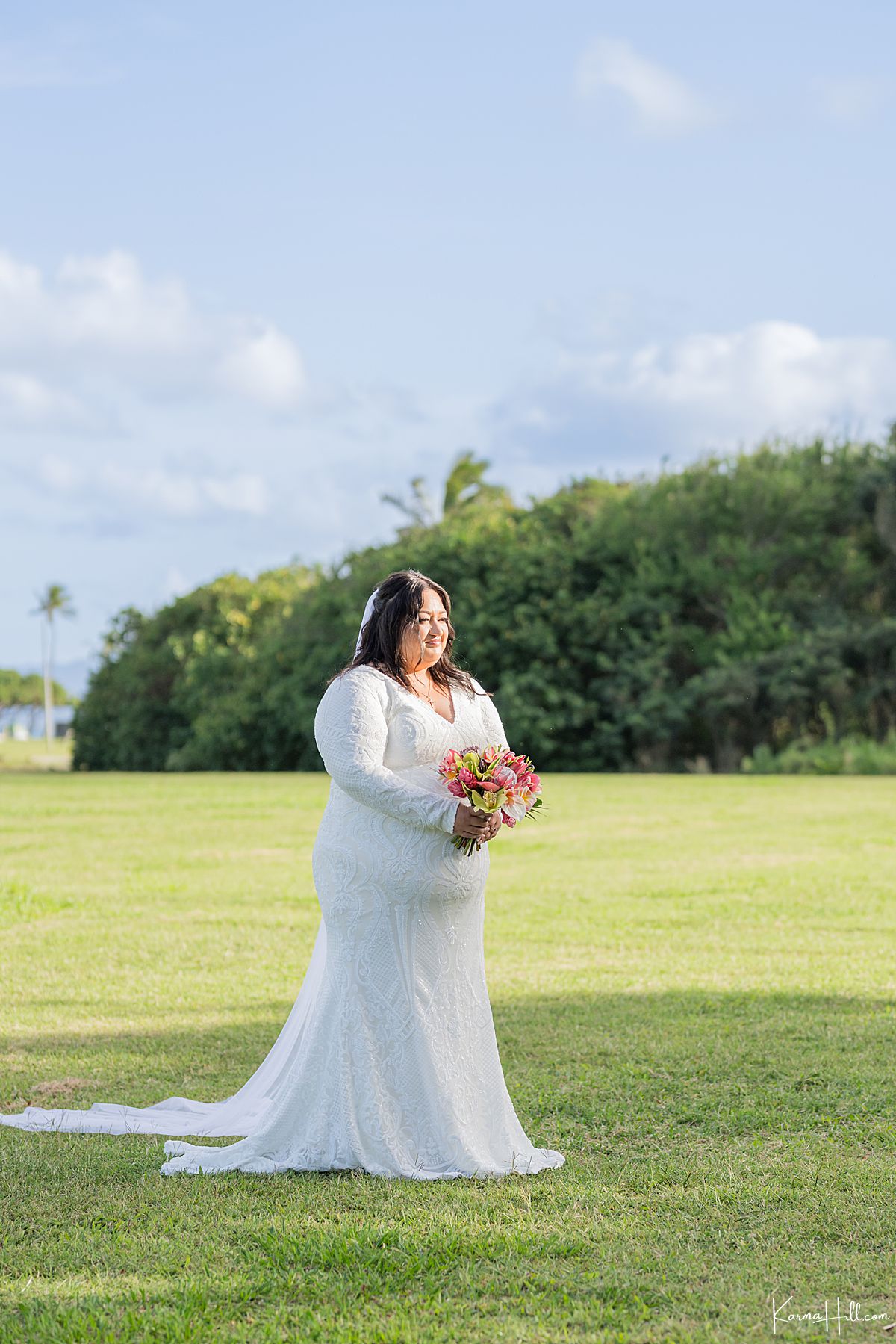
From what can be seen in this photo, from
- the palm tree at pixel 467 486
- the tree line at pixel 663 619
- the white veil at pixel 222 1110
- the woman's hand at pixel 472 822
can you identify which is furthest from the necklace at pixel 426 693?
the palm tree at pixel 467 486

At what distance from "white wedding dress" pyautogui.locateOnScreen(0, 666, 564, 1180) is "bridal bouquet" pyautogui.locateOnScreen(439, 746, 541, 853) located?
12cm

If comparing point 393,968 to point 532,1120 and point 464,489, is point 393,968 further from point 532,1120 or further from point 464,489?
point 464,489

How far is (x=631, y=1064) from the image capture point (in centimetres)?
705

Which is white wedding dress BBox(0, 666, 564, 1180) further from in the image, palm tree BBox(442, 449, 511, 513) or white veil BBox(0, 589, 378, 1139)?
palm tree BBox(442, 449, 511, 513)

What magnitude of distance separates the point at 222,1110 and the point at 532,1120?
1.36 metres

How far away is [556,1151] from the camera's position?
553 cm

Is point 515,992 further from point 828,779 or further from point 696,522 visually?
point 696,522

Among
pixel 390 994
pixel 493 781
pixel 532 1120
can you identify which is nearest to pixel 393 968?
pixel 390 994

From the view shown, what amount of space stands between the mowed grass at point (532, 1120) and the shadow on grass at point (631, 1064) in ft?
0.08

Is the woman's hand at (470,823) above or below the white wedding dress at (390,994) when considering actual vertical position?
above

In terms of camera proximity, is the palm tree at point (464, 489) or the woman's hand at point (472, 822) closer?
the woman's hand at point (472, 822)

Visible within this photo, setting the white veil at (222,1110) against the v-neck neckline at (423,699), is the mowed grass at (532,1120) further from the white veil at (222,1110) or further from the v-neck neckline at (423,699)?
the v-neck neckline at (423,699)

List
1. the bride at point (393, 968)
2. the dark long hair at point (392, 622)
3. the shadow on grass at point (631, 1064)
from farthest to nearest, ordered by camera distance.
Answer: the shadow on grass at point (631, 1064) → the dark long hair at point (392, 622) → the bride at point (393, 968)

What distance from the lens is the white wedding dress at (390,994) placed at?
17.1 ft
